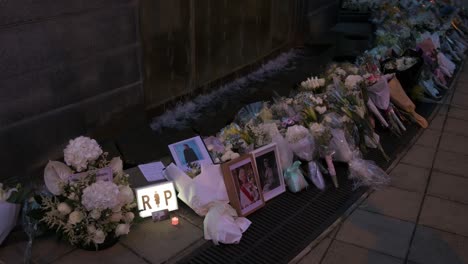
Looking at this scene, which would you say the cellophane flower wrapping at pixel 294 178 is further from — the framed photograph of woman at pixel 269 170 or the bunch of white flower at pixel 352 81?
the bunch of white flower at pixel 352 81

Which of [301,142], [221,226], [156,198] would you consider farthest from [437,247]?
[156,198]

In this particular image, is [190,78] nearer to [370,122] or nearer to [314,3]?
[370,122]

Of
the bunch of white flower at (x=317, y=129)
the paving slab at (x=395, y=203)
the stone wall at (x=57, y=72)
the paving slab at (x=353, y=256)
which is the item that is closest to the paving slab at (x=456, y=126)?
the paving slab at (x=395, y=203)

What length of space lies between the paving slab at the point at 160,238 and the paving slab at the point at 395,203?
1884 millimetres

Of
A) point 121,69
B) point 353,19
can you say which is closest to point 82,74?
point 121,69

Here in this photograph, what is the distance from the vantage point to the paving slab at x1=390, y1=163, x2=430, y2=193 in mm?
5703

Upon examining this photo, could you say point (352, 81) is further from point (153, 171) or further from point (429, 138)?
point (153, 171)

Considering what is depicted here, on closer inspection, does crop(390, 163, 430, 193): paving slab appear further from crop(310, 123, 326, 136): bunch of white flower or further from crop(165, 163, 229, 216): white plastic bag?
crop(165, 163, 229, 216): white plastic bag

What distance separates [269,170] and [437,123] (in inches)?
144

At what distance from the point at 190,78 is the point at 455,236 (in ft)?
15.0

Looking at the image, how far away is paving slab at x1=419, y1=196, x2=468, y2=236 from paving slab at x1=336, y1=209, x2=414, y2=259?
0.86 feet

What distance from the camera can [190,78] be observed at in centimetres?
789

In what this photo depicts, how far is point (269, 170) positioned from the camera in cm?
523

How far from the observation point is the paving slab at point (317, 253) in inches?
173
